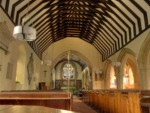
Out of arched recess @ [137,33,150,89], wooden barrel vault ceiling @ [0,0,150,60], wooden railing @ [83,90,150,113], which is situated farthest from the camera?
arched recess @ [137,33,150,89]

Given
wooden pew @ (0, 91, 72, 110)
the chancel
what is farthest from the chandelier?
wooden pew @ (0, 91, 72, 110)

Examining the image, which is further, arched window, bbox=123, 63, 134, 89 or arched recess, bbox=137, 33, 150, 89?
arched window, bbox=123, 63, 134, 89

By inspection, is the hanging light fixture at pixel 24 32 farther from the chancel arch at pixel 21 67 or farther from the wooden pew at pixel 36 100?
the chancel arch at pixel 21 67

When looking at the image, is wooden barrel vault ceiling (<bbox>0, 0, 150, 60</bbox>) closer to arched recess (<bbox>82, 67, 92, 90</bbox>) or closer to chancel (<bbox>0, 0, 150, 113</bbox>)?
chancel (<bbox>0, 0, 150, 113</bbox>)

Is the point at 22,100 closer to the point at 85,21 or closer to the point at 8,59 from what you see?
the point at 8,59

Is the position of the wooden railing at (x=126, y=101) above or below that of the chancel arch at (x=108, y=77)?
below

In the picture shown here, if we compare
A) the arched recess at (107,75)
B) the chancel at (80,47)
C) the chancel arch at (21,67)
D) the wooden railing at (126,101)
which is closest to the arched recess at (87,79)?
the chancel at (80,47)

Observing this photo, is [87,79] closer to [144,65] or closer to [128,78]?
[128,78]

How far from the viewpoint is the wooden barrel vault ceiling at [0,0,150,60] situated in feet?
23.4

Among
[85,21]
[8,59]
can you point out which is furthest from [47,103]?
[85,21]

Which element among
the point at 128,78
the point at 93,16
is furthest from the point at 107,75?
the point at 93,16

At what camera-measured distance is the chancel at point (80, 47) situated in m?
3.77

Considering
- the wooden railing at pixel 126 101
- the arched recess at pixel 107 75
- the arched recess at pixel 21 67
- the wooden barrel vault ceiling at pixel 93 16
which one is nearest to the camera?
the wooden railing at pixel 126 101

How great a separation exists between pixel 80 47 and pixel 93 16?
548 centimetres
